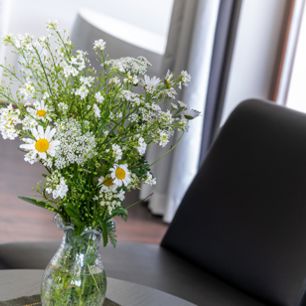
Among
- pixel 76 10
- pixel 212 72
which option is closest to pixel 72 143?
pixel 212 72

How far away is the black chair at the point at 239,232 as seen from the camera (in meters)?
2.09

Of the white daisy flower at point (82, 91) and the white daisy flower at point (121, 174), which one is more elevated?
the white daisy flower at point (82, 91)

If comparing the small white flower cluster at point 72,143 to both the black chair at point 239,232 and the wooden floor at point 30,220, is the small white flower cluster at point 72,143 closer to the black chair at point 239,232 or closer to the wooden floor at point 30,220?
the black chair at point 239,232

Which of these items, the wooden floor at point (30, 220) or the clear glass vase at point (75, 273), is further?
the wooden floor at point (30, 220)

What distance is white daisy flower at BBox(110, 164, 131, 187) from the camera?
4.31ft

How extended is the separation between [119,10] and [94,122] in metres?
4.52

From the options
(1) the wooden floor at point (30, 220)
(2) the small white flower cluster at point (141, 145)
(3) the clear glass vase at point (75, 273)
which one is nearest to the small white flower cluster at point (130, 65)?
(2) the small white flower cluster at point (141, 145)

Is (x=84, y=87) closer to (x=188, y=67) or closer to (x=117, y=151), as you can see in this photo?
(x=117, y=151)

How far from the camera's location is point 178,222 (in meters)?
2.31

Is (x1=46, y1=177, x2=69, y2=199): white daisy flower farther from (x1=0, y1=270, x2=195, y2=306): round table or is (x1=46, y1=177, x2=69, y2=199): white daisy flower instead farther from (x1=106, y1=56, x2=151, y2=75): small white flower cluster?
(x1=0, y1=270, x2=195, y2=306): round table

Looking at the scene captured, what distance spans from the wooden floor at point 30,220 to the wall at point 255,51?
1.87ft

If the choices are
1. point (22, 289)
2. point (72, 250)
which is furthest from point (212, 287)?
point (72, 250)

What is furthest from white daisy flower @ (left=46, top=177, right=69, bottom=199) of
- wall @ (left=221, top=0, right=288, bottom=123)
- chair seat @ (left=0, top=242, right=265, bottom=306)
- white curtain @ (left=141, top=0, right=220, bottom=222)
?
wall @ (left=221, top=0, right=288, bottom=123)

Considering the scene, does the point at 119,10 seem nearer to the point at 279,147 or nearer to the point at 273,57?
the point at 273,57
